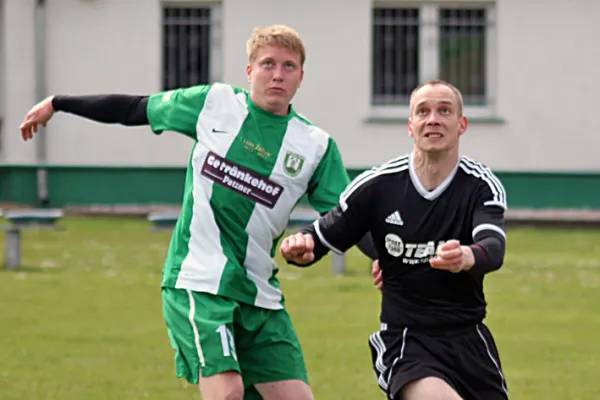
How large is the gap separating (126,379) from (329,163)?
358 cm

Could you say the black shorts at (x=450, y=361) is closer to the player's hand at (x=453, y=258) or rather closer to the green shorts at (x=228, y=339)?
the player's hand at (x=453, y=258)

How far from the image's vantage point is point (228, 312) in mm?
6359

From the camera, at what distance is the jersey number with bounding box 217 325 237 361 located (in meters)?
6.23

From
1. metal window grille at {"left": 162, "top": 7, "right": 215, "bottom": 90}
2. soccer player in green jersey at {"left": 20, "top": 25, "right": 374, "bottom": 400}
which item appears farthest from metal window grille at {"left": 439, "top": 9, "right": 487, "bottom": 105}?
soccer player in green jersey at {"left": 20, "top": 25, "right": 374, "bottom": 400}

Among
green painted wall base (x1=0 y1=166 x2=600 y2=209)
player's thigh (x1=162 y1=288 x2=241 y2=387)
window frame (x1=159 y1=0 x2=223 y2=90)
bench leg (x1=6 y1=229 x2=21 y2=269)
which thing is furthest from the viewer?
window frame (x1=159 y1=0 x2=223 y2=90)

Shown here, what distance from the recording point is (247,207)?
650cm

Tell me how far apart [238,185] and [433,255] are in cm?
107

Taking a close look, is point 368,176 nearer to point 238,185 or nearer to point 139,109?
point 238,185

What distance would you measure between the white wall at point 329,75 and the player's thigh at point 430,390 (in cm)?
2256

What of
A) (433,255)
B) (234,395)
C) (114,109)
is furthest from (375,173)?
(114,109)

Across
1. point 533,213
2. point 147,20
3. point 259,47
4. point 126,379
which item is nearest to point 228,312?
point 259,47

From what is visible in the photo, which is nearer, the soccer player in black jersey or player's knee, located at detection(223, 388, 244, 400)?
the soccer player in black jersey

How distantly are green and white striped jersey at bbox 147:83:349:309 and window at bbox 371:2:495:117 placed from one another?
2201 centimetres

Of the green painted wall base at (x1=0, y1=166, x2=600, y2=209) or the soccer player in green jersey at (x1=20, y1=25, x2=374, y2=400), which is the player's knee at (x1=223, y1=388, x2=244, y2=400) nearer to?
the soccer player in green jersey at (x1=20, y1=25, x2=374, y2=400)
